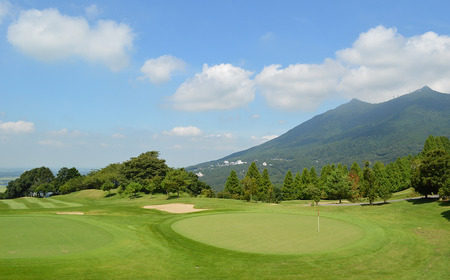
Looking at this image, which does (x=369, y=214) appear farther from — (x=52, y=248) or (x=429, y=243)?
(x=52, y=248)

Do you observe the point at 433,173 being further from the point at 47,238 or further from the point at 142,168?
the point at 142,168

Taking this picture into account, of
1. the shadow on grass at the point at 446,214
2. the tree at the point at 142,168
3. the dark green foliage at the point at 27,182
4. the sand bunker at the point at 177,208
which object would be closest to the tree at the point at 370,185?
the shadow on grass at the point at 446,214

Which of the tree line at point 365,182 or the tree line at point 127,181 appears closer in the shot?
the tree line at point 365,182

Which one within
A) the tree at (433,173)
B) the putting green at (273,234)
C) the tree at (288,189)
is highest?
the tree at (433,173)

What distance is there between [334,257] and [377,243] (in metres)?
5.28

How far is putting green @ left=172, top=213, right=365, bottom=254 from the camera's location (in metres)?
16.9

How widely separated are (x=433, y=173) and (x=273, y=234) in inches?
1076

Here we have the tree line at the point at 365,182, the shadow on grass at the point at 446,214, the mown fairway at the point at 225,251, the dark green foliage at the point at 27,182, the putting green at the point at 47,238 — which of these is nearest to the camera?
the mown fairway at the point at 225,251

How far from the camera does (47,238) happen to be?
668 inches

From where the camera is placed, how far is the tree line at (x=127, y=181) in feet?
205

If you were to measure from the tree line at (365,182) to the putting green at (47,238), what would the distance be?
1394 inches

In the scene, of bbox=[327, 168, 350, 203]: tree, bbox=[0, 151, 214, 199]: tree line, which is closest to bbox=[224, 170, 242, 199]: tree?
bbox=[0, 151, 214, 199]: tree line

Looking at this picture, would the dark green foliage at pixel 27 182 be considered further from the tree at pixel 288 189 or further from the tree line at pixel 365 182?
the tree at pixel 288 189

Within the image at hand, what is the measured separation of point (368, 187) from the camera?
38906 mm
